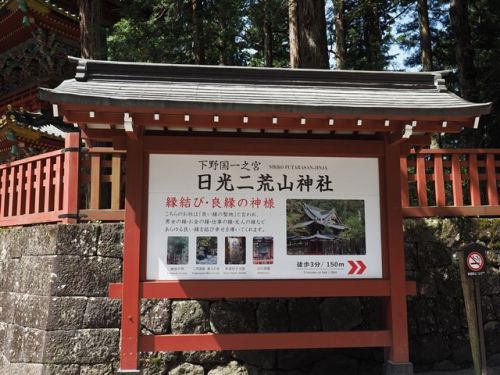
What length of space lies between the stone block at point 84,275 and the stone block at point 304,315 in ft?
7.49

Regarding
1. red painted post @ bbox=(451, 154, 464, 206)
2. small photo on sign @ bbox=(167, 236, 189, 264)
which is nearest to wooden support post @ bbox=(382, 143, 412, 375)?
red painted post @ bbox=(451, 154, 464, 206)

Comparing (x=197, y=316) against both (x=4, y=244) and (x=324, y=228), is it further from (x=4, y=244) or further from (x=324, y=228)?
(x=4, y=244)

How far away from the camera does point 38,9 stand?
9.62 meters

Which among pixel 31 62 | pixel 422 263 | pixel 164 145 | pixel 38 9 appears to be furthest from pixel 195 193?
pixel 31 62

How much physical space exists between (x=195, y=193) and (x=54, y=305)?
7.75 ft

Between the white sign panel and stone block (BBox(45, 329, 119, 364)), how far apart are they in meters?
1.48

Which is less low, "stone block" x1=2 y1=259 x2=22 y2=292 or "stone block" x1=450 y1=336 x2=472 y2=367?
"stone block" x1=2 y1=259 x2=22 y2=292

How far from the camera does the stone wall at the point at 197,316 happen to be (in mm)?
5613

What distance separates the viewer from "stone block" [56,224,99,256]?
5.76 meters

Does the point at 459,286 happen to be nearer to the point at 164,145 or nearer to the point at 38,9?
the point at 164,145

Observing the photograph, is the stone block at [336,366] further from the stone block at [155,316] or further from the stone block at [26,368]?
the stone block at [26,368]

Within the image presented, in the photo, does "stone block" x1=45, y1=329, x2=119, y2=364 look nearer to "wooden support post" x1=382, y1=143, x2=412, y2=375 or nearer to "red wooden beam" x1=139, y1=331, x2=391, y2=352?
"red wooden beam" x1=139, y1=331, x2=391, y2=352

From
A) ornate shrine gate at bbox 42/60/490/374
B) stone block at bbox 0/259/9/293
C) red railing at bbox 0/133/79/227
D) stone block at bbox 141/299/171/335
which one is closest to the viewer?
ornate shrine gate at bbox 42/60/490/374

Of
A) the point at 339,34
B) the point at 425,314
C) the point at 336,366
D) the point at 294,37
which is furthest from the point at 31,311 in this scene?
the point at 339,34
